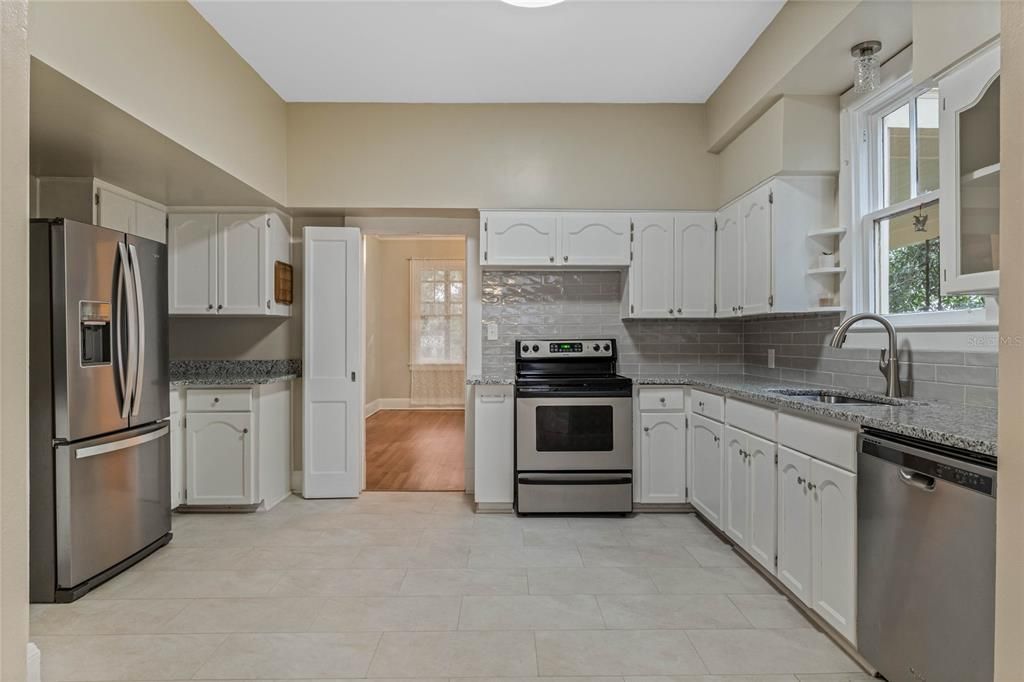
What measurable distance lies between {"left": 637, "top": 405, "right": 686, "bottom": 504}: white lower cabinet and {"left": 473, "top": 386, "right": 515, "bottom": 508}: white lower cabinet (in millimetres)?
880

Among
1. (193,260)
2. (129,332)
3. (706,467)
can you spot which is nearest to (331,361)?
(193,260)

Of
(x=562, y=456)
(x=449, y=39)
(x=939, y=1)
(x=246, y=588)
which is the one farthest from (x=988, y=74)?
(x=246, y=588)

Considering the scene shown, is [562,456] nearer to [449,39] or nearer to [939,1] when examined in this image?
[449,39]


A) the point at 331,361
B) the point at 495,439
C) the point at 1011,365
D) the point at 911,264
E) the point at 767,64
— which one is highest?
the point at 767,64

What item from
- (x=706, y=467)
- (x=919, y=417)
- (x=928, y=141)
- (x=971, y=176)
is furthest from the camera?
(x=706, y=467)

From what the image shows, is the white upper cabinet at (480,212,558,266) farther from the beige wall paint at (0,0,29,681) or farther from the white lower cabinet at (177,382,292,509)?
the beige wall paint at (0,0,29,681)

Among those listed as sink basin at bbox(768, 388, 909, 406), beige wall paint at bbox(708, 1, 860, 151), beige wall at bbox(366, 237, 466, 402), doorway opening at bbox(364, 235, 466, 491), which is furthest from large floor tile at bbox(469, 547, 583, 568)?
beige wall at bbox(366, 237, 466, 402)

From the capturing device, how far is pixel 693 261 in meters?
4.12

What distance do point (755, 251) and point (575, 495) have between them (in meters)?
1.88

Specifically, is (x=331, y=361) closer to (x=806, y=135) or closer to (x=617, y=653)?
(x=617, y=653)

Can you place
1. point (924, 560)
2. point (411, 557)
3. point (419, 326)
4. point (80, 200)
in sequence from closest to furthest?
point (924, 560), point (411, 557), point (80, 200), point (419, 326)

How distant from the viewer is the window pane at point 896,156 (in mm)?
2779

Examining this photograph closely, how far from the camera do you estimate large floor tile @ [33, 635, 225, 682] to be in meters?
2.06

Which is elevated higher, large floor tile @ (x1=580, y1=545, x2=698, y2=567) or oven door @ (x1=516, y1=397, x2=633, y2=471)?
oven door @ (x1=516, y1=397, x2=633, y2=471)
